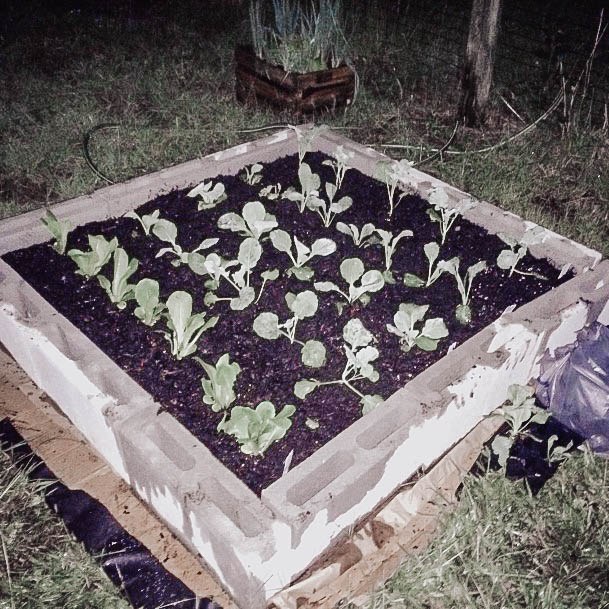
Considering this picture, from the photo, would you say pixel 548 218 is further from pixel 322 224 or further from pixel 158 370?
pixel 158 370

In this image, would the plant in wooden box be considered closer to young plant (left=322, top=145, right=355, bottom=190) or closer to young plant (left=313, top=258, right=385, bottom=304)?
young plant (left=322, top=145, right=355, bottom=190)

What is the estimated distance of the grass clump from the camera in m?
1.33

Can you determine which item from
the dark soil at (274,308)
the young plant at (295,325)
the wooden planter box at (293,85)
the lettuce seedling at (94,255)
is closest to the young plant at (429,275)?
the dark soil at (274,308)

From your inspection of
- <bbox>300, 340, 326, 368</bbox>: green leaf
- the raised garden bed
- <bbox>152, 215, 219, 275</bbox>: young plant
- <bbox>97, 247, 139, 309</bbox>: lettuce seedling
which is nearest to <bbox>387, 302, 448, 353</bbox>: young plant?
the raised garden bed

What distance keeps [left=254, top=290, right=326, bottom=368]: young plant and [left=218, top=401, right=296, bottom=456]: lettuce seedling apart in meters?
0.19

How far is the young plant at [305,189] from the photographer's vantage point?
221cm

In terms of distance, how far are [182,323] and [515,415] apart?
0.97 metres

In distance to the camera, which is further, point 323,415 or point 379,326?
point 379,326

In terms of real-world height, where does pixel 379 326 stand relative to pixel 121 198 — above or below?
below

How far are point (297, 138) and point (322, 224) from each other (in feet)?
2.11

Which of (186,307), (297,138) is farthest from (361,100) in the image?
(186,307)

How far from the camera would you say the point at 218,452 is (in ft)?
4.75

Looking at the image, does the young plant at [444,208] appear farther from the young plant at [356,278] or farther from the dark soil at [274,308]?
the young plant at [356,278]

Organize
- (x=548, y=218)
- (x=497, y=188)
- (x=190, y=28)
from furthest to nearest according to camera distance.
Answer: (x=190, y=28)
(x=497, y=188)
(x=548, y=218)
